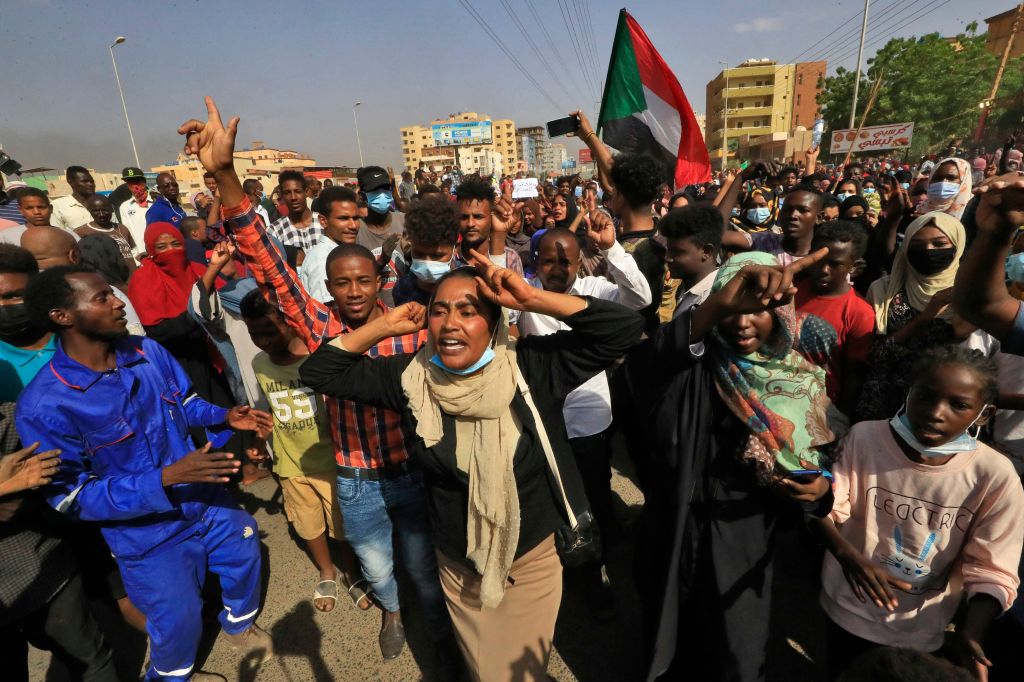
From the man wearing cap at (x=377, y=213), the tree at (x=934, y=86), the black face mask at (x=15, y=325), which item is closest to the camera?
the black face mask at (x=15, y=325)

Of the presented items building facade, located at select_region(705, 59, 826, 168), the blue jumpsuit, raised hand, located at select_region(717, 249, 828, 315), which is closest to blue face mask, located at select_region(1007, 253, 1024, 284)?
raised hand, located at select_region(717, 249, 828, 315)

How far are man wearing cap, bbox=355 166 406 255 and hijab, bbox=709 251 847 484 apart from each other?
11.9 feet

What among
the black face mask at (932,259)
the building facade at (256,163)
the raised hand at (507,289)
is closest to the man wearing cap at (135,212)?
the raised hand at (507,289)

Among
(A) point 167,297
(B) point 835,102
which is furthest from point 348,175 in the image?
(B) point 835,102

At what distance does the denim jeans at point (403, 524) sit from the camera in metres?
2.50

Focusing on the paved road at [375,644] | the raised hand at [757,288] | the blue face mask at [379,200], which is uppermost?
the blue face mask at [379,200]

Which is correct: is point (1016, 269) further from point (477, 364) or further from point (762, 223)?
point (762, 223)

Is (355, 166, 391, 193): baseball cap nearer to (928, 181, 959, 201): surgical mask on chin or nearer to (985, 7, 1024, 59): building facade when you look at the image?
(928, 181, 959, 201): surgical mask on chin

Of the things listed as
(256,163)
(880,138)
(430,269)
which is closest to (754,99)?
(880,138)

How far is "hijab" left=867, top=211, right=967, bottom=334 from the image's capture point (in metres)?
2.70

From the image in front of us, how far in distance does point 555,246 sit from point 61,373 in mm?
2343

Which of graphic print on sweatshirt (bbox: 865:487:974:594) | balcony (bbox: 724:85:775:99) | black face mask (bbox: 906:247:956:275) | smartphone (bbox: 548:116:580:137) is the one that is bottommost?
graphic print on sweatshirt (bbox: 865:487:974:594)

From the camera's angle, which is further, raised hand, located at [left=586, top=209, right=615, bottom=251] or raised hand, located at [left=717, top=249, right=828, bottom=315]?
raised hand, located at [left=586, top=209, right=615, bottom=251]

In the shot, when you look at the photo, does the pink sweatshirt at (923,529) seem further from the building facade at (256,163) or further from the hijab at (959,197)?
the building facade at (256,163)
